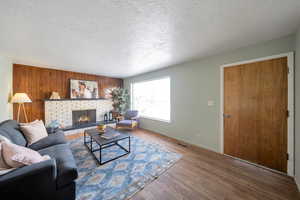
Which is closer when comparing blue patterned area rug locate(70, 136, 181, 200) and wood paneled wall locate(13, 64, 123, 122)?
blue patterned area rug locate(70, 136, 181, 200)

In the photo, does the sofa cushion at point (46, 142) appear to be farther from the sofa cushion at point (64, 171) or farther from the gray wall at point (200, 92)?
the gray wall at point (200, 92)

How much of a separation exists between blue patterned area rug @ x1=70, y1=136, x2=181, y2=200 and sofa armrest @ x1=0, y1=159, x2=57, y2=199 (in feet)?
1.49

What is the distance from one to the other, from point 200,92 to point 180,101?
25.3 inches

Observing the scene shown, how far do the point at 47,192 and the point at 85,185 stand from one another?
54 centimetres

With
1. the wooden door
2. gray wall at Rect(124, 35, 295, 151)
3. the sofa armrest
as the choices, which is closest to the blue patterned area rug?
the sofa armrest

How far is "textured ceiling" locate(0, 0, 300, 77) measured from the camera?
116cm

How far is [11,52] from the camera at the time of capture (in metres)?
2.36

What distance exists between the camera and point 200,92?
9.07 feet

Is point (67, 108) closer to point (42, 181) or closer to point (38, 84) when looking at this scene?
point (38, 84)

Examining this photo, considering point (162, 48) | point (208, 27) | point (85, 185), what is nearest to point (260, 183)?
point (208, 27)

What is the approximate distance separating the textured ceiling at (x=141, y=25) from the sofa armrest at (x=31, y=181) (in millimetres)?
1683

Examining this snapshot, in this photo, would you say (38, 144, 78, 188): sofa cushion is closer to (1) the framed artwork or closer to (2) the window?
(2) the window

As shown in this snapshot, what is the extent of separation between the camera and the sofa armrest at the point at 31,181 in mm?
933

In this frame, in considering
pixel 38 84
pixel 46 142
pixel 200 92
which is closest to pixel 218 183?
pixel 200 92
